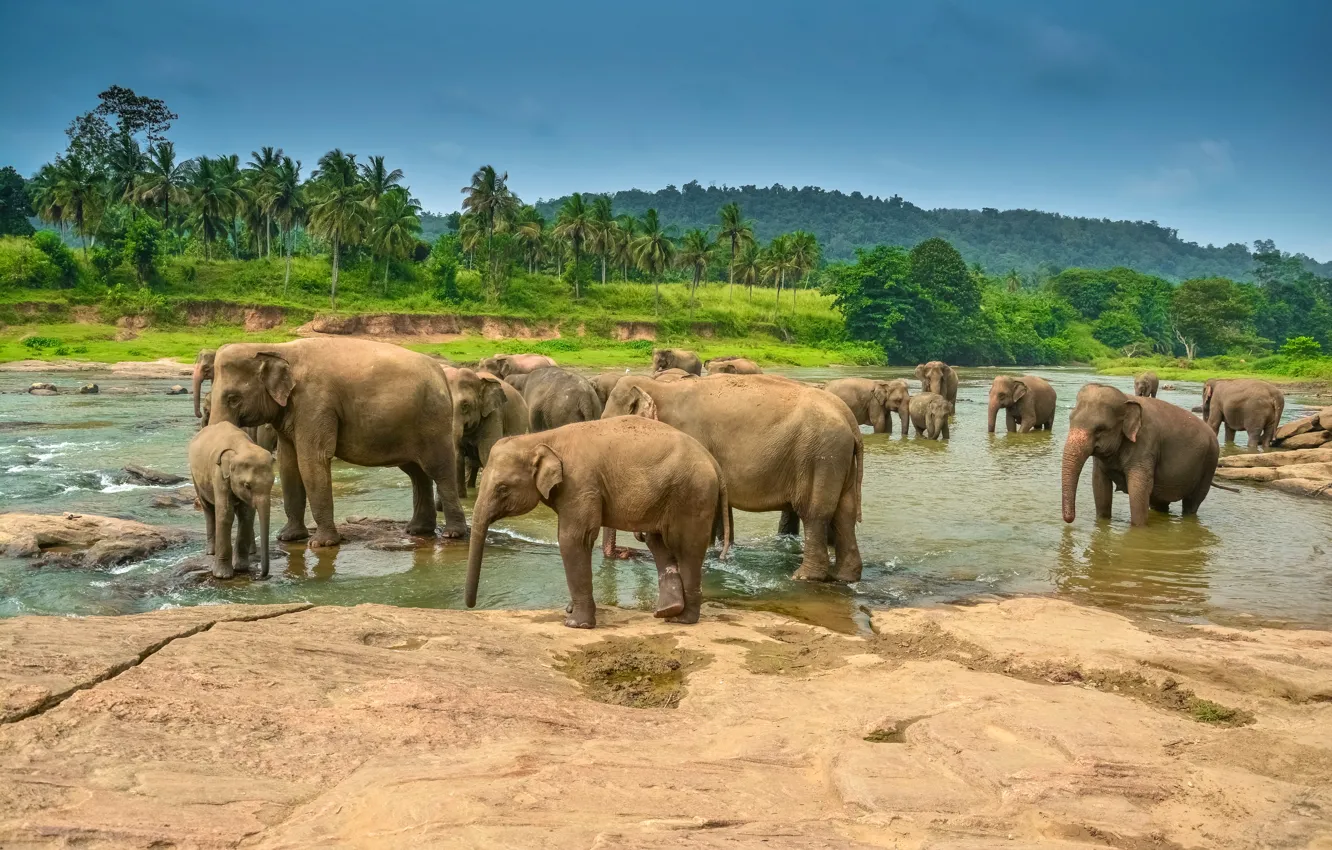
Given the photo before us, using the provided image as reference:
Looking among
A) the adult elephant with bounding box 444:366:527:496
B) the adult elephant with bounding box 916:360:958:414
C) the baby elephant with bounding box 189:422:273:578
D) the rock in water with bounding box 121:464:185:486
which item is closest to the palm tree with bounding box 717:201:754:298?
the adult elephant with bounding box 916:360:958:414

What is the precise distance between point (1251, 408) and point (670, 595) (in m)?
20.2

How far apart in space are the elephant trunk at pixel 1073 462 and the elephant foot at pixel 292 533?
29.5ft

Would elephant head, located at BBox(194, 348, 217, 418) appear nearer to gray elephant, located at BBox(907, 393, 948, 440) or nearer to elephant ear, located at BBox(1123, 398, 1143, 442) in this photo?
elephant ear, located at BBox(1123, 398, 1143, 442)

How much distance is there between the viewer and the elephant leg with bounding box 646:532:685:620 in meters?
7.82

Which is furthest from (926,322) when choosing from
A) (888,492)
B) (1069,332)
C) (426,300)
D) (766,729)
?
(766,729)

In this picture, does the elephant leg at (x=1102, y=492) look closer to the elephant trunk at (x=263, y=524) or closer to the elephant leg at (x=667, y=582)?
the elephant leg at (x=667, y=582)

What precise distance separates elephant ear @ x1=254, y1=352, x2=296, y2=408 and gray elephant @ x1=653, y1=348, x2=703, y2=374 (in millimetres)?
14757

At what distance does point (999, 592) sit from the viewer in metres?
9.78

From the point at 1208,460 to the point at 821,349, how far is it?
67.5 metres

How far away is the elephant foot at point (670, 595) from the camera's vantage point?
7.81 meters

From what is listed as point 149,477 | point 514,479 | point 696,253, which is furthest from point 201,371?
point 696,253

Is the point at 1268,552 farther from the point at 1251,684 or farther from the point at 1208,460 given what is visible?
the point at 1251,684

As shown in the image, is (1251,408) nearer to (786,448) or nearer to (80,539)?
(786,448)

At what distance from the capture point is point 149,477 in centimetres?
1573
